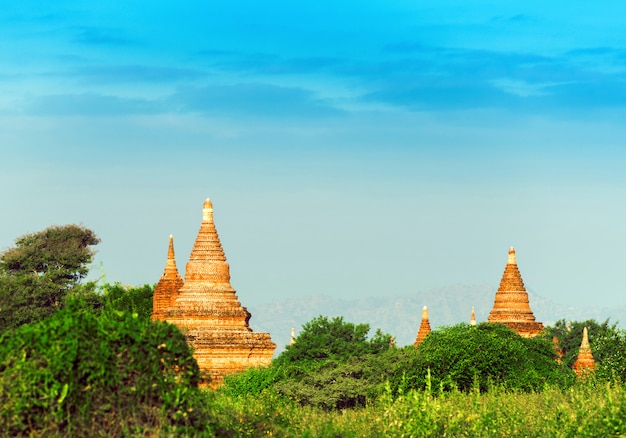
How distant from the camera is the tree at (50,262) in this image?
99.8 metres

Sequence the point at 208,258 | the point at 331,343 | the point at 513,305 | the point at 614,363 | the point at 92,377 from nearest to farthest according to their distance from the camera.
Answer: the point at 92,377 → the point at 614,363 → the point at 331,343 → the point at 208,258 → the point at 513,305

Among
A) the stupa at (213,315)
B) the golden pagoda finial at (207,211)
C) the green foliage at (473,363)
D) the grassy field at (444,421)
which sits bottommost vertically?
the grassy field at (444,421)

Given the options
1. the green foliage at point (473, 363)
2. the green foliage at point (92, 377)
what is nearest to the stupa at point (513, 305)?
the green foliage at point (473, 363)

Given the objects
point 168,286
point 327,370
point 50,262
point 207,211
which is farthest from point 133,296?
point 327,370

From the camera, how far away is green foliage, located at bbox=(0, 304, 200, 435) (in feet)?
86.6

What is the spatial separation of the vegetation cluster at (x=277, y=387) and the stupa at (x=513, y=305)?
19.6 m

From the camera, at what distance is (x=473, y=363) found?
60.3 metres

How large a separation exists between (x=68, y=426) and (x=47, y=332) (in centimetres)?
161

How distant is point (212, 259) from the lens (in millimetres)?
73688

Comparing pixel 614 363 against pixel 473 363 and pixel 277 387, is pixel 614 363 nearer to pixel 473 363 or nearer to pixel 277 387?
pixel 473 363

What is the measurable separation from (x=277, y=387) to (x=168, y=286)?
88.0 feet

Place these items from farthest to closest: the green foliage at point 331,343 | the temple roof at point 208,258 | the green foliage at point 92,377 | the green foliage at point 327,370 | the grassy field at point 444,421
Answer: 1. the temple roof at point 208,258
2. the green foliage at point 331,343
3. the green foliage at point 327,370
4. the grassy field at point 444,421
5. the green foliage at point 92,377

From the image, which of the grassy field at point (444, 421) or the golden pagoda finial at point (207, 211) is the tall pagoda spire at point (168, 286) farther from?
the grassy field at point (444, 421)

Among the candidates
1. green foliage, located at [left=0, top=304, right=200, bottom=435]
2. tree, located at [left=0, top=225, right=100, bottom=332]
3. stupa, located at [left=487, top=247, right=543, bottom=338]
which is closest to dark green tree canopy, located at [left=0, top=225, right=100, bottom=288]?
tree, located at [left=0, top=225, right=100, bottom=332]
